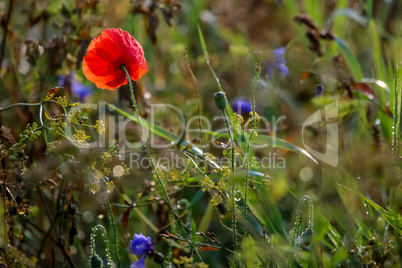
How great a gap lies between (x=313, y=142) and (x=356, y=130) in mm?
322

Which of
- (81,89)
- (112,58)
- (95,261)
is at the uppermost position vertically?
(112,58)

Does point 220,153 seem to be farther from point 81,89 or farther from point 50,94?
point 50,94

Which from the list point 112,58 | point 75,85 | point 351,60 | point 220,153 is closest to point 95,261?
point 112,58

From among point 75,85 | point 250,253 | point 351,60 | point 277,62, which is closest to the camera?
point 250,253

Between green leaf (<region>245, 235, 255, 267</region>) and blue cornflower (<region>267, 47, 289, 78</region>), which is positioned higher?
blue cornflower (<region>267, 47, 289, 78</region>)

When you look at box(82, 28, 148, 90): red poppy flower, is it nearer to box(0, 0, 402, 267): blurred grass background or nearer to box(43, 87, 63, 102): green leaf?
box(43, 87, 63, 102): green leaf

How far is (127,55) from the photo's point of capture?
119cm

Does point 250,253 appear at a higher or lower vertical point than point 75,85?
lower

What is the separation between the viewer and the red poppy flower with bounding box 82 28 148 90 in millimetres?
1169

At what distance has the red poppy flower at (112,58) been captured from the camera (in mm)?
1169

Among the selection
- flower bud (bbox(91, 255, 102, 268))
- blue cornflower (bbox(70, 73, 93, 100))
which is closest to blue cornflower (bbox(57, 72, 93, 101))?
blue cornflower (bbox(70, 73, 93, 100))

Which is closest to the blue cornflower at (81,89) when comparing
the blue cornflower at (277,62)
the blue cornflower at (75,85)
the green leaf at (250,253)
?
the blue cornflower at (75,85)

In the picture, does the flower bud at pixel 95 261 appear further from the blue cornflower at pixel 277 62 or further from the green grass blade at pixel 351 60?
the green grass blade at pixel 351 60

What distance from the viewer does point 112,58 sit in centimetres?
118
